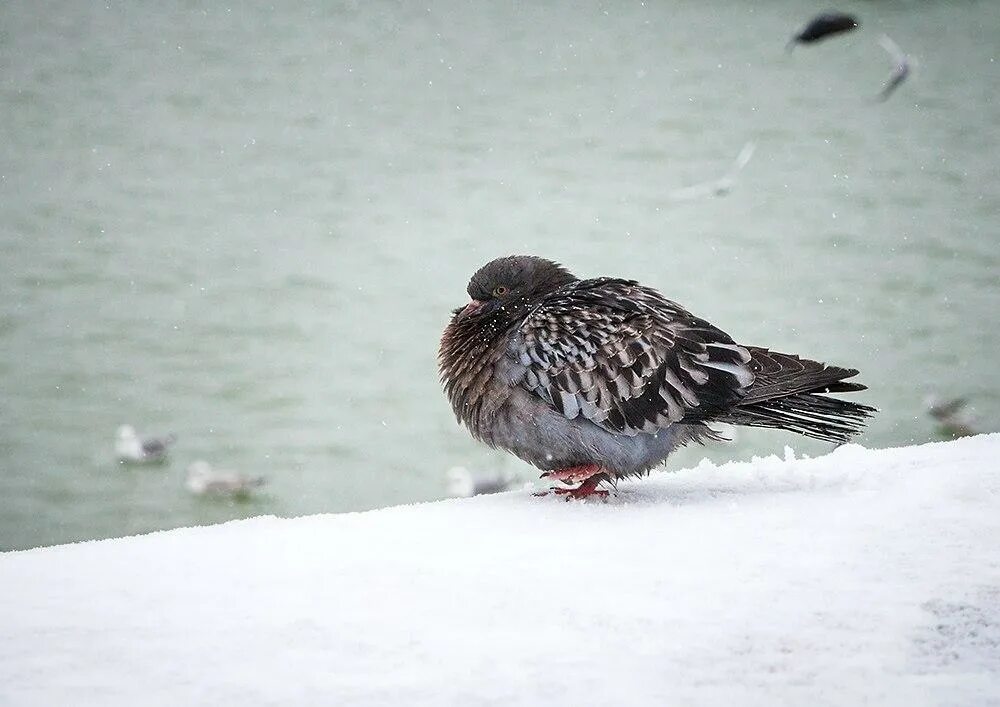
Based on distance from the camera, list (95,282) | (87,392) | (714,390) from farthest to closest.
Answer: (95,282), (87,392), (714,390)

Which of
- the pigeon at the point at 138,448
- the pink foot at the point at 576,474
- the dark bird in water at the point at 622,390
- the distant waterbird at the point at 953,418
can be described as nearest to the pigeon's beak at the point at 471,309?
the dark bird in water at the point at 622,390

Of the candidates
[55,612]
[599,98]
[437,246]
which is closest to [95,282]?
[437,246]

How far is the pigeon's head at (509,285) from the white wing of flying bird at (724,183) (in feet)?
47.2

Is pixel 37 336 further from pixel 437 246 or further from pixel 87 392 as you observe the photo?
pixel 437 246

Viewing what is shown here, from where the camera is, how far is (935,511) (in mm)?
3797

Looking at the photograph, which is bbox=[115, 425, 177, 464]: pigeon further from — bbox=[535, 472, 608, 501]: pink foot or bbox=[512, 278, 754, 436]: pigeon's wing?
bbox=[535, 472, 608, 501]: pink foot

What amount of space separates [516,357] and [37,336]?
1308cm

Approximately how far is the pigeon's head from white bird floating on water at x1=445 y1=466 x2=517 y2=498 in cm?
540

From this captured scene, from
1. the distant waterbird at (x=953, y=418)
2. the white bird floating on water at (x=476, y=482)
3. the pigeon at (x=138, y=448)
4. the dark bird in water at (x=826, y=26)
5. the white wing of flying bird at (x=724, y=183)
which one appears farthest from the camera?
the white wing of flying bird at (x=724, y=183)

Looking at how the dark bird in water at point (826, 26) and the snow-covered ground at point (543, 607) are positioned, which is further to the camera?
the dark bird in water at point (826, 26)

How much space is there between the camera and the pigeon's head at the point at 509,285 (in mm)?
5156

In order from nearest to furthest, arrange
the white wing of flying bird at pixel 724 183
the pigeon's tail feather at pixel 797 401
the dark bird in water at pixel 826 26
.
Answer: the pigeon's tail feather at pixel 797 401 → the dark bird in water at pixel 826 26 → the white wing of flying bird at pixel 724 183

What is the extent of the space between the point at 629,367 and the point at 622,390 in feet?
0.37

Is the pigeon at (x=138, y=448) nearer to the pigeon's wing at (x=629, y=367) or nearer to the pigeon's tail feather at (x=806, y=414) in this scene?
the pigeon's wing at (x=629, y=367)
